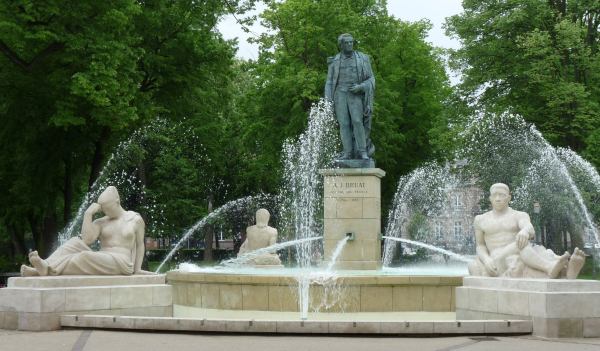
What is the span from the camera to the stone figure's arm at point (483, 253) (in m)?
11.5

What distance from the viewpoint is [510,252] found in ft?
37.2

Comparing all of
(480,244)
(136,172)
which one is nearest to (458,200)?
(136,172)

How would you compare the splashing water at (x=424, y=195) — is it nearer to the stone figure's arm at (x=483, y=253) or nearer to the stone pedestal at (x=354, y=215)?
the stone pedestal at (x=354, y=215)

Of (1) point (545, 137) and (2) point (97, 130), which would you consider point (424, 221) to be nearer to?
(1) point (545, 137)

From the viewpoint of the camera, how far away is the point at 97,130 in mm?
26828

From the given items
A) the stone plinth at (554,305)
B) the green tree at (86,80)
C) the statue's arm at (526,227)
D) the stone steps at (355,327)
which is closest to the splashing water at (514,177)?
the green tree at (86,80)

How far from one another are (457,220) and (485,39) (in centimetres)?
3331

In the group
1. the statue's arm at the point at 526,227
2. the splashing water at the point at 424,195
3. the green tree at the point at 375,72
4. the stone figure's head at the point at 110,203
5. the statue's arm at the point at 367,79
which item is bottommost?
the statue's arm at the point at 526,227

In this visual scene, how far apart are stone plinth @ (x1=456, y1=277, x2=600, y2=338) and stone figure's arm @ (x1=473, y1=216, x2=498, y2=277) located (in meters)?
0.53

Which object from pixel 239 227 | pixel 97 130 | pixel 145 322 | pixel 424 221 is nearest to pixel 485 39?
pixel 424 221

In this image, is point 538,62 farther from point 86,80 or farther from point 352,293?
point 352,293

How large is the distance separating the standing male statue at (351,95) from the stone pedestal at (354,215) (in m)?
0.65

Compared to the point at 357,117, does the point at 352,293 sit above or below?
below

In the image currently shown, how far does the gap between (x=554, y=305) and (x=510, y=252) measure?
1335 mm
